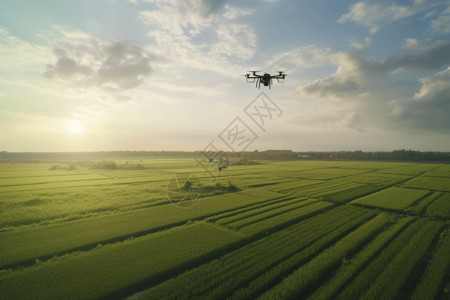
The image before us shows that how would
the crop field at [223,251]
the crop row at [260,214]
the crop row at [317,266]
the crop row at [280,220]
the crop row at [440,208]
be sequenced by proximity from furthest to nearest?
1. the crop row at [440,208]
2. the crop row at [260,214]
3. the crop row at [280,220]
4. the crop field at [223,251]
5. the crop row at [317,266]

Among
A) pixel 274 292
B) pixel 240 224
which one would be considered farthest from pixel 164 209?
pixel 274 292

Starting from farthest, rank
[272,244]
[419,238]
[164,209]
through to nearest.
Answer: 1. [164,209]
2. [419,238]
3. [272,244]

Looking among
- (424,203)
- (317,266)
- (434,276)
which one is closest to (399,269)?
(434,276)

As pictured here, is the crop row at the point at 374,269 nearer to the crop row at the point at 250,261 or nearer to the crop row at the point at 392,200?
the crop row at the point at 250,261

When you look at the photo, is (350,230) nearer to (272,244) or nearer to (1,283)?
(272,244)

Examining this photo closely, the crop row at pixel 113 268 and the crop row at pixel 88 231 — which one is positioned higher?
the crop row at pixel 88 231

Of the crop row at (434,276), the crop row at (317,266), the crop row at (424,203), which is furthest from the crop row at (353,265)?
the crop row at (424,203)

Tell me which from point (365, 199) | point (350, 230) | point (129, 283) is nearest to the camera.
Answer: point (129, 283)
